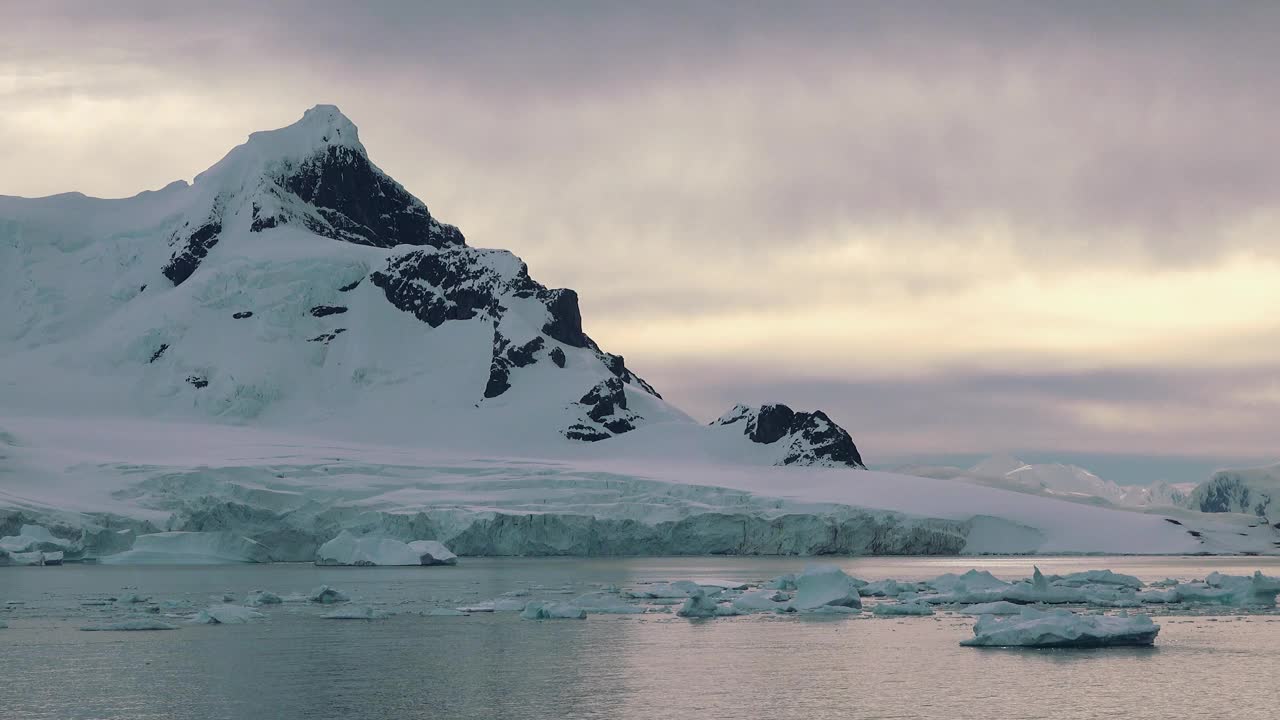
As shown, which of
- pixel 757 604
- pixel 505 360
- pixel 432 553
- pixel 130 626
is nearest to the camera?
pixel 130 626

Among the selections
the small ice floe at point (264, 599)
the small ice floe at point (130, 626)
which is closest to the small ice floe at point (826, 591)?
the small ice floe at point (264, 599)

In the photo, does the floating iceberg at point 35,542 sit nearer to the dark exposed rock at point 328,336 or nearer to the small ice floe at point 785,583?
the small ice floe at point 785,583

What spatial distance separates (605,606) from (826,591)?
23.6 feet

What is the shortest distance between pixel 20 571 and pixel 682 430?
242ft

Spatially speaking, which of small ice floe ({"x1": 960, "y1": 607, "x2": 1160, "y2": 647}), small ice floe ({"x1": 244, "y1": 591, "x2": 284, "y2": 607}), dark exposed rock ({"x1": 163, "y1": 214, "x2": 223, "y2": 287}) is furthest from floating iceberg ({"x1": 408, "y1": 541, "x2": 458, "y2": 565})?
dark exposed rock ({"x1": 163, "y1": 214, "x2": 223, "y2": 287})

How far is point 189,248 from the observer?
160 m

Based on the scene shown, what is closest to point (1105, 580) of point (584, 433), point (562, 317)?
point (584, 433)

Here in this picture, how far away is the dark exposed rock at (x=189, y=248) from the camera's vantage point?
158750 millimetres

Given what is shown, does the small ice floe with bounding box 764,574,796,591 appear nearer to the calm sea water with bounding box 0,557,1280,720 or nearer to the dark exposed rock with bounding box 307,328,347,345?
the calm sea water with bounding box 0,557,1280,720

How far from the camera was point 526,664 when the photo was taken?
1325 inches

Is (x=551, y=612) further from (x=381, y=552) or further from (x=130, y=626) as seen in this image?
(x=381, y=552)

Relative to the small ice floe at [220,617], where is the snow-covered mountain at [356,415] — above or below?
above

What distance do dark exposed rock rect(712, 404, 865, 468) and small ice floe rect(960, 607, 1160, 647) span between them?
307 feet

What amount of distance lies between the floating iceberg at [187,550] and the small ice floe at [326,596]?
3189cm
